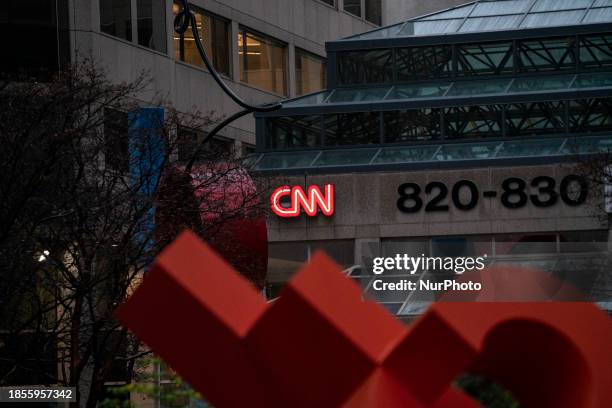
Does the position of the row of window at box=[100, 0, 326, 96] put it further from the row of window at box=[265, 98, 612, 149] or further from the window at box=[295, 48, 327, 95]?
the row of window at box=[265, 98, 612, 149]

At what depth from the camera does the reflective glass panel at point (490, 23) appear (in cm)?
4759

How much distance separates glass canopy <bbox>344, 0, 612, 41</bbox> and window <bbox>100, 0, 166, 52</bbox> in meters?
6.07

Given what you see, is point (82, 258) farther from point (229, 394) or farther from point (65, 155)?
point (229, 394)

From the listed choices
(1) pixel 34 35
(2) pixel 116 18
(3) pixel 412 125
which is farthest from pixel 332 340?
(3) pixel 412 125

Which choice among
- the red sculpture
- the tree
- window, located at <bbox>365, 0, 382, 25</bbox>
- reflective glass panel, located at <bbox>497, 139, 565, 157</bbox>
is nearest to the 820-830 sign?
reflective glass panel, located at <bbox>497, 139, 565, 157</bbox>

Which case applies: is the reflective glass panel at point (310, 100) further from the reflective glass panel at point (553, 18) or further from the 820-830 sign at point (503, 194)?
the reflective glass panel at point (553, 18)

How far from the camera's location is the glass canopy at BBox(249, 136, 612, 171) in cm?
4412

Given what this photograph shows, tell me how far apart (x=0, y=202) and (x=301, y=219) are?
2424cm

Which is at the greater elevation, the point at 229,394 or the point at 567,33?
the point at 567,33

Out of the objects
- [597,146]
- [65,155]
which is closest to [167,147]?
[65,155]

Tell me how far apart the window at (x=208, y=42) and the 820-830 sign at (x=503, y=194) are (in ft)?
27.3

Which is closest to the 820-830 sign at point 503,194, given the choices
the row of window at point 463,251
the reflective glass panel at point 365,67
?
the row of window at point 463,251

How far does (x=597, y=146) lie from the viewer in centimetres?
4338

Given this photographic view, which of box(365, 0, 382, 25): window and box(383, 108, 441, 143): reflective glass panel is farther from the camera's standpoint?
box(365, 0, 382, 25): window
